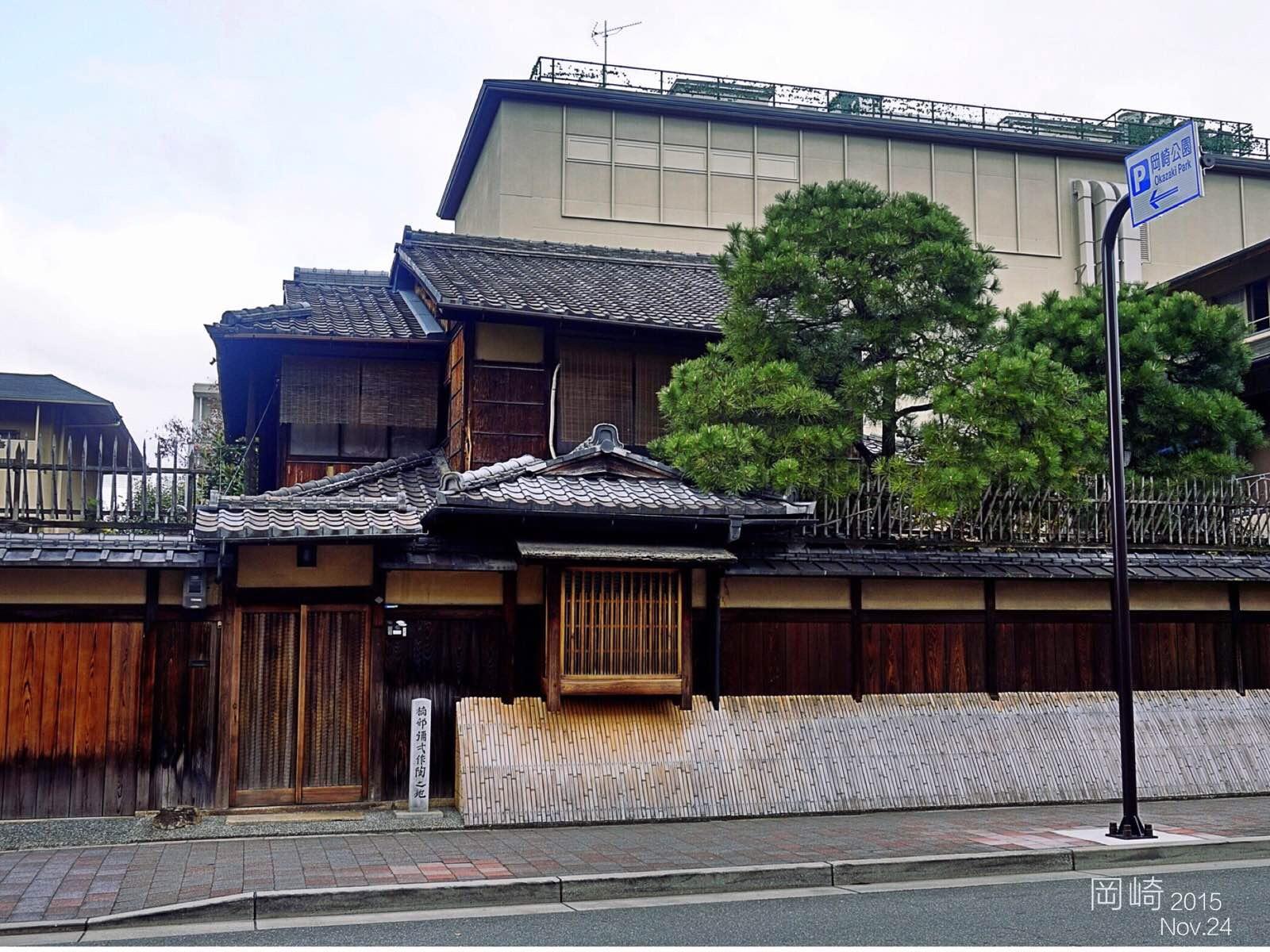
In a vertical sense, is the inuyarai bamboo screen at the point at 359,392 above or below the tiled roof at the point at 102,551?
above

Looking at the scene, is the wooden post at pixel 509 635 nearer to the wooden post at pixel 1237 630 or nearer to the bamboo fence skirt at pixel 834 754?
the bamboo fence skirt at pixel 834 754

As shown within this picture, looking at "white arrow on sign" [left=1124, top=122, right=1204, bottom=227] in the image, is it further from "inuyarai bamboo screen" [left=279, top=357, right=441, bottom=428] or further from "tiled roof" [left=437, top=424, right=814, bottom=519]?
"inuyarai bamboo screen" [left=279, top=357, right=441, bottom=428]

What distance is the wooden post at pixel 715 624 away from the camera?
15.1 m

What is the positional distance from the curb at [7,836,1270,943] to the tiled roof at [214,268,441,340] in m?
10.6

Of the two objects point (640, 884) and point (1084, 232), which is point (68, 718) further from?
point (1084, 232)

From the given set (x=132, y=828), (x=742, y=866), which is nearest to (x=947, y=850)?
(x=742, y=866)

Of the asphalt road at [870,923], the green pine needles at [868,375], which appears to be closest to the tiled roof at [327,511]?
the green pine needles at [868,375]

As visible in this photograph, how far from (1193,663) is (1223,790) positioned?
6.71 feet

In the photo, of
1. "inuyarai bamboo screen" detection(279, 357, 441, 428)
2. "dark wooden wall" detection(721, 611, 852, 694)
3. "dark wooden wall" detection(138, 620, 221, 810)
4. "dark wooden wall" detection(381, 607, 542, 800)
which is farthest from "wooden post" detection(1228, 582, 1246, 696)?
"dark wooden wall" detection(138, 620, 221, 810)

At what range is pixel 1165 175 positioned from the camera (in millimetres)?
12688

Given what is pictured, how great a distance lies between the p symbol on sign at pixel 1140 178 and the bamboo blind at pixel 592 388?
26.9ft

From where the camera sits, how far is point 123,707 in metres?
13.5

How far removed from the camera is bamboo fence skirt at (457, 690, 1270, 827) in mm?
13875

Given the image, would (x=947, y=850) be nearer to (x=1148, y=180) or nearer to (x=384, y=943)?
(x=384, y=943)
